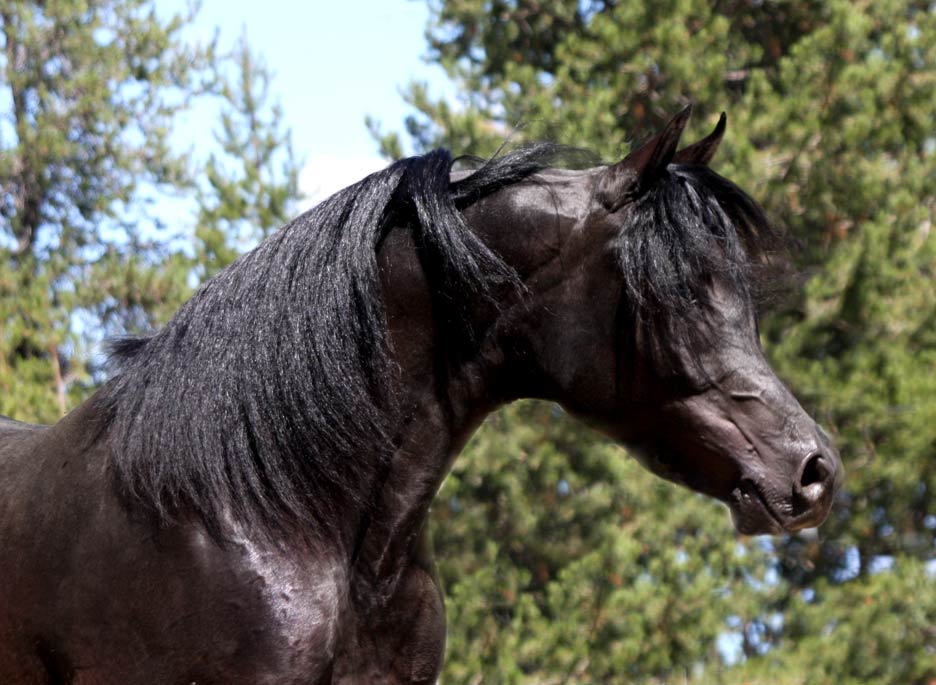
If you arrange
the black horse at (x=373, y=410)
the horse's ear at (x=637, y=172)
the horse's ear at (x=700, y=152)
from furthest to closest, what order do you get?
the horse's ear at (x=700, y=152) < the horse's ear at (x=637, y=172) < the black horse at (x=373, y=410)

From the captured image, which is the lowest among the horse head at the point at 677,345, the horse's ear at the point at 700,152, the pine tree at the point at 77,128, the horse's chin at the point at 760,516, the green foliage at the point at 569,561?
the green foliage at the point at 569,561

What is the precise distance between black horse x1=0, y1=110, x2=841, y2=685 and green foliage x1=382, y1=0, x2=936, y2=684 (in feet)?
14.6

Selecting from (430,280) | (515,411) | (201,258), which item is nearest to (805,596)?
(515,411)

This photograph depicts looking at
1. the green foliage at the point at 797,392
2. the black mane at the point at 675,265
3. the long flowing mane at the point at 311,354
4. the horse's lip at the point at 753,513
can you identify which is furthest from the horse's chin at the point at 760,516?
the green foliage at the point at 797,392

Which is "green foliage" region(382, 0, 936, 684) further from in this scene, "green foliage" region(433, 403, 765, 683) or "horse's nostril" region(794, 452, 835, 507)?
"horse's nostril" region(794, 452, 835, 507)

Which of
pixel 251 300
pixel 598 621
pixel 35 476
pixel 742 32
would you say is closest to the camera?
pixel 251 300

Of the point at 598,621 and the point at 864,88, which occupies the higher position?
the point at 864,88

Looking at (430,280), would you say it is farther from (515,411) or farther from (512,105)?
(512,105)

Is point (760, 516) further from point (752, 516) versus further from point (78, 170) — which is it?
point (78, 170)

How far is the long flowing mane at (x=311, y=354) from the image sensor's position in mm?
2365

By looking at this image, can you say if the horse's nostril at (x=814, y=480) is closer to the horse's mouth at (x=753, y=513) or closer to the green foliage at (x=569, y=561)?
the horse's mouth at (x=753, y=513)

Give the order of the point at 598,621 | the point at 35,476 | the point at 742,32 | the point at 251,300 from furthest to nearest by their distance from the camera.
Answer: the point at 742,32 → the point at 598,621 → the point at 35,476 → the point at 251,300

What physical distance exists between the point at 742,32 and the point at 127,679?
7390 mm

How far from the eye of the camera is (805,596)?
8.11 m
